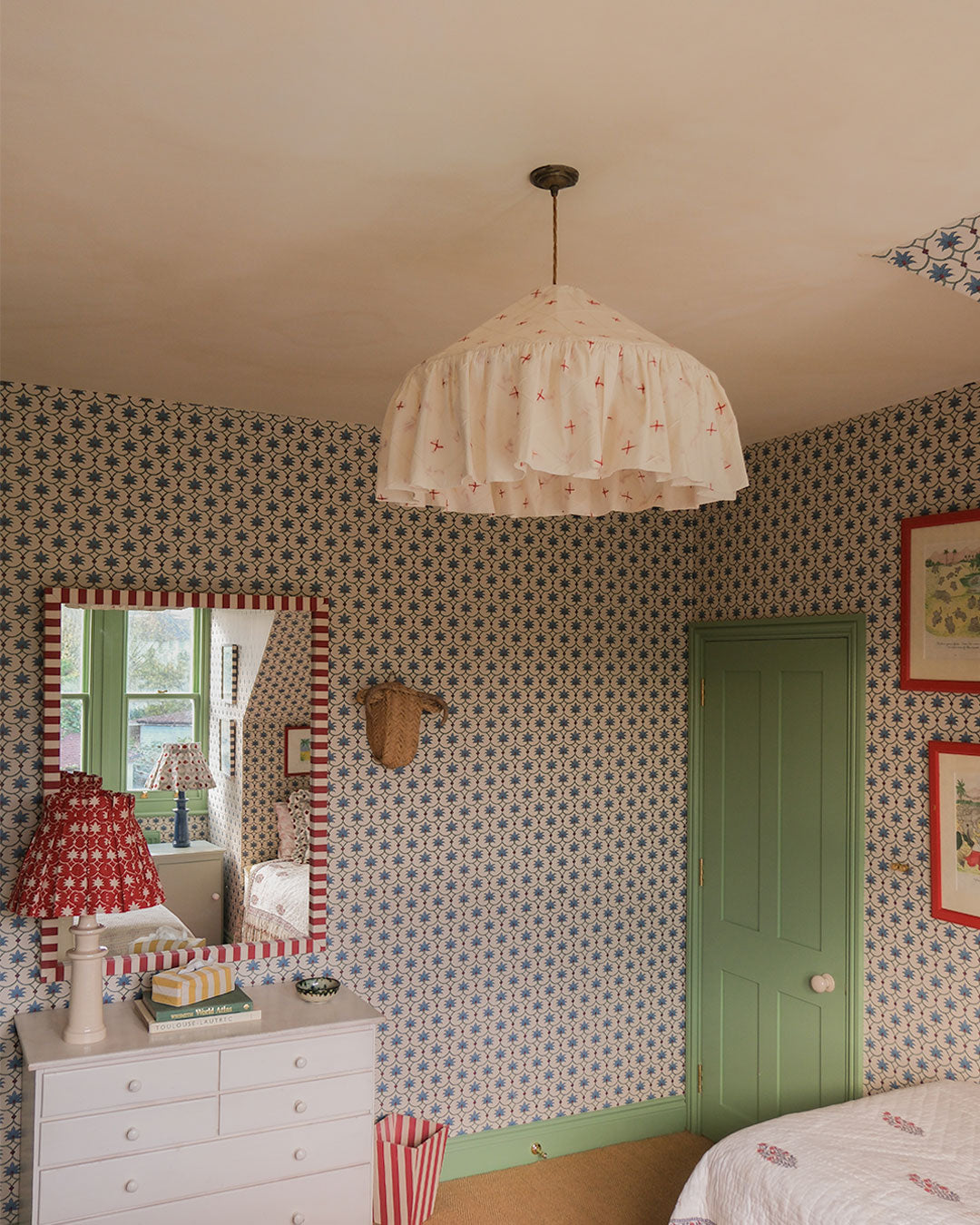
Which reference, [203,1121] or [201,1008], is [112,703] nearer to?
[201,1008]

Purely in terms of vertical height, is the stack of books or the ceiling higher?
the ceiling

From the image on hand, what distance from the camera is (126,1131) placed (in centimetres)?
282

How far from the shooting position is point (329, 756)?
3598 millimetres

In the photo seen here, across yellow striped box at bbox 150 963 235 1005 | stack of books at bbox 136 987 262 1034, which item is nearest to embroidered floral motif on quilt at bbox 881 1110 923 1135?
stack of books at bbox 136 987 262 1034

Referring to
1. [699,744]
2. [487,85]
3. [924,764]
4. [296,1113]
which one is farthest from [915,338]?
[296,1113]

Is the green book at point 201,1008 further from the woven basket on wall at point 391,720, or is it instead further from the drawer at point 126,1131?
the woven basket on wall at point 391,720

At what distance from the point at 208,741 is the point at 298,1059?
1.01 metres

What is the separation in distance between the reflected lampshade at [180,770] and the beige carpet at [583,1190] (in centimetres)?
166

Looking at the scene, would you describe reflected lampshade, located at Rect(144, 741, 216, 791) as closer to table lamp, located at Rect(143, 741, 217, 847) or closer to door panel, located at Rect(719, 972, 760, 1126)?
table lamp, located at Rect(143, 741, 217, 847)

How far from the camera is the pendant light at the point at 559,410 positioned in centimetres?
150

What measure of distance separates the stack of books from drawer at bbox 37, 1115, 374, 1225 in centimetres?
32

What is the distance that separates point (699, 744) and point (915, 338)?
2.02 m

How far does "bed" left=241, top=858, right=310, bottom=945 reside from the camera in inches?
134

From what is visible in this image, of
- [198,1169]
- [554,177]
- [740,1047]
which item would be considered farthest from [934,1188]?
[554,177]
